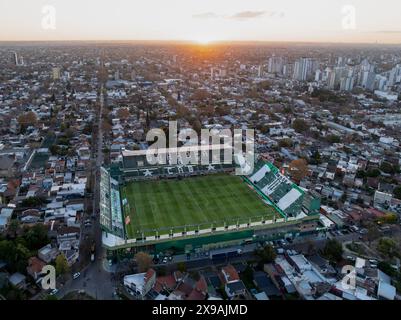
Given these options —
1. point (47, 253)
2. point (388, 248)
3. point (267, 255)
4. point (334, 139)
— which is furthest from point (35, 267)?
point (334, 139)

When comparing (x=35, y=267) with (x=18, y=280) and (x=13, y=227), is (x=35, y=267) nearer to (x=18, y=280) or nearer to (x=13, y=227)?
(x=18, y=280)

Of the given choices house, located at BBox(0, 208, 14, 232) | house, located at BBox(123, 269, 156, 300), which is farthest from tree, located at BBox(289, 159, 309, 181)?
house, located at BBox(0, 208, 14, 232)

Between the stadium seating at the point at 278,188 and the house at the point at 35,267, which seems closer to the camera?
the house at the point at 35,267

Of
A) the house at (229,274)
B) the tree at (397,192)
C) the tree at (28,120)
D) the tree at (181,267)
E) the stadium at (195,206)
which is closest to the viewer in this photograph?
the house at (229,274)

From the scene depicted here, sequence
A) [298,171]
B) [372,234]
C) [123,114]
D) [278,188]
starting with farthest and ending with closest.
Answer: [123,114] → [298,171] → [278,188] → [372,234]

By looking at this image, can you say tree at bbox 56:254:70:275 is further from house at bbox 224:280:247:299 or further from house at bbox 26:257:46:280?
house at bbox 224:280:247:299

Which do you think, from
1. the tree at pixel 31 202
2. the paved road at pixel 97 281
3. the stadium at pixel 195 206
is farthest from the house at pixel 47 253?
the tree at pixel 31 202

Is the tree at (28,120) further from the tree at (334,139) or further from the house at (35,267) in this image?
the tree at (334,139)
